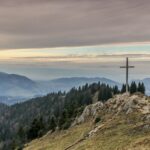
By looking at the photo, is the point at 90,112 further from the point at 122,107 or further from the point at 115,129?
the point at 115,129

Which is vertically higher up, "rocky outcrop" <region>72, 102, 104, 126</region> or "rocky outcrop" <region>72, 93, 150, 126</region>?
"rocky outcrop" <region>72, 93, 150, 126</region>

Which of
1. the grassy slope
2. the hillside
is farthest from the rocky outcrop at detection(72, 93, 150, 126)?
the grassy slope

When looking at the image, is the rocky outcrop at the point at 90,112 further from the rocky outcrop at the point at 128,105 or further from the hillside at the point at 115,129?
the rocky outcrop at the point at 128,105

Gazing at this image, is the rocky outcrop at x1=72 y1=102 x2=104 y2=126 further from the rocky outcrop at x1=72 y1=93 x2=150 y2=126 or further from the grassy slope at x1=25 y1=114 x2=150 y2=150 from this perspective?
the grassy slope at x1=25 y1=114 x2=150 y2=150

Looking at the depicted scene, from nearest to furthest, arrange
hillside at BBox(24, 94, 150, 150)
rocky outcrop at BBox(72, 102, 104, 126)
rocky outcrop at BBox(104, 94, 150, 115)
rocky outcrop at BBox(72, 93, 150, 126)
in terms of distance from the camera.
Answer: hillside at BBox(24, 94, 150, 150) < rocky outcrop at BBox(104, 94, 150, 115) < rocky outcrop at BBox(72, 93, 150, 126) < rocky outcrop at BBox(72, 102, 104, 126)

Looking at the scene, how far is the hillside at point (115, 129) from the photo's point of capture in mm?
58031

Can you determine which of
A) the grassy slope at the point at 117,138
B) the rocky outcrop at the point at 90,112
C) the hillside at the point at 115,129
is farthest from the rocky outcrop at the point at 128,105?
the grassy slope at the point at 117,138

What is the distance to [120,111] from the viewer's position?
89.9m

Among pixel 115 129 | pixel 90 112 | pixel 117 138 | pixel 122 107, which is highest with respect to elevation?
pixel 122 107

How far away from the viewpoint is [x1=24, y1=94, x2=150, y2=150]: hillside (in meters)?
58.0

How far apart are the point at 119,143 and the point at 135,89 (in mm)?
143145

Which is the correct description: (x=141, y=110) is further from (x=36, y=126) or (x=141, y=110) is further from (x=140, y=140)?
(x=36, y=126)

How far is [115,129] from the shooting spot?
2781 inches

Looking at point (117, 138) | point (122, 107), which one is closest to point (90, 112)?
point (122, 107)
